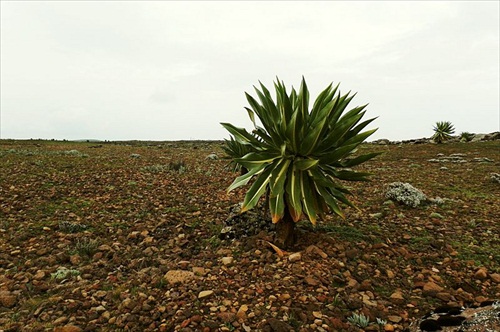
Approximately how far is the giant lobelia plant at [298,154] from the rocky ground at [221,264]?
2.70ft

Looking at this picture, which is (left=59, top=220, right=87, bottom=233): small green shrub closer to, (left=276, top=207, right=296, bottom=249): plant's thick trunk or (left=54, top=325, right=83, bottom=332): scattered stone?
(left=54, top=325, right=83, bottom=332): scattered stone

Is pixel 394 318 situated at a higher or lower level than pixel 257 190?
lower

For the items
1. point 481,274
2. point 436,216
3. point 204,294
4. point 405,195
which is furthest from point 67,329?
point 405,195

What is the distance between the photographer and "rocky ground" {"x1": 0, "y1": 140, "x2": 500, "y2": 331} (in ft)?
13.1


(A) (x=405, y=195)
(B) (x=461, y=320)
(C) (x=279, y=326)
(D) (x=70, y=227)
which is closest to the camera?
(B) (x=461, y=320)

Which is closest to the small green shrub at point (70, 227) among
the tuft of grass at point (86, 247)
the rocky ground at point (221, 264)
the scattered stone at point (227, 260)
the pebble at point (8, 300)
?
the rocky ground at point (221, 264)

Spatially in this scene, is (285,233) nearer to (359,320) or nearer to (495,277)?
(359,320)

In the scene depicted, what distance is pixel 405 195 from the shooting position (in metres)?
8.66

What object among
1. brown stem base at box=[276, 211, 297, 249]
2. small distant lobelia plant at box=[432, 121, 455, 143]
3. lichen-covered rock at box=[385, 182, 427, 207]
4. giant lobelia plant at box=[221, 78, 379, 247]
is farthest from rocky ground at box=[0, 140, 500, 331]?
small distant lobelia plant at box=[432, 121, 455, 143]

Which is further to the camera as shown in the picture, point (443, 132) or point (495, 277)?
point (443, 132)

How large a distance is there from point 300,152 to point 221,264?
85.4 inches

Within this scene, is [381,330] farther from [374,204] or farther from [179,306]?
[374,204]

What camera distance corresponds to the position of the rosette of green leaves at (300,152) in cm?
495

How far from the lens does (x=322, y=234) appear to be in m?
5.90
